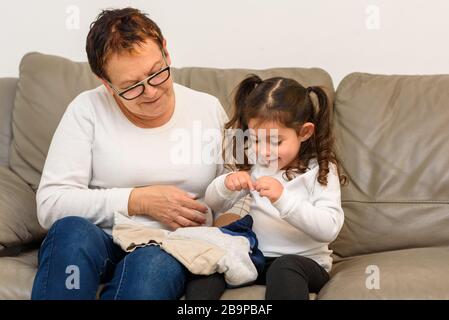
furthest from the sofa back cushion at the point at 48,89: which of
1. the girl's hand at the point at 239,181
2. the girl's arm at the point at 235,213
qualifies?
the girl's hand at the point at 239,181

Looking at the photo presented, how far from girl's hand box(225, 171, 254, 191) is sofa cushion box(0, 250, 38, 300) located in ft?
1.66

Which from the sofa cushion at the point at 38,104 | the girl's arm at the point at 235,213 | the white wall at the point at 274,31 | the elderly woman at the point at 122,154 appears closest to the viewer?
the elderly woman at the point at 122,154

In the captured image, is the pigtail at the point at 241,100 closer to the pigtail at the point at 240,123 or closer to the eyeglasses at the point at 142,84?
the pigtail at the point at 240,123

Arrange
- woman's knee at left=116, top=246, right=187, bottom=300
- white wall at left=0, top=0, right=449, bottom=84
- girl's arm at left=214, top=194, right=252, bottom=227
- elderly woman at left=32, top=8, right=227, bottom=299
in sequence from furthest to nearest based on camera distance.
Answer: white wall at left=0, top=0, right=449, bottom=84 → girl's arm at left=214, top=194, right=252, bottom=227 → elderly woman at left=32, top=8, right=227, bottom=299 → woman's knee at left=116, top=246, right=187, bottom=300

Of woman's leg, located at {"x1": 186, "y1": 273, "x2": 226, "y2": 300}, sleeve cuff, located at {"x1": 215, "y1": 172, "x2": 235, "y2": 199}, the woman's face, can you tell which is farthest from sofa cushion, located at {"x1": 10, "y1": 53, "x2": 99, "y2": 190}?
woman's leg, located at {"x1": 186, "y1": 273, "x2": 226, "y2": 300}

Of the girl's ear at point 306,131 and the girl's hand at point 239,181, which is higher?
the girl's ear at point 306,131

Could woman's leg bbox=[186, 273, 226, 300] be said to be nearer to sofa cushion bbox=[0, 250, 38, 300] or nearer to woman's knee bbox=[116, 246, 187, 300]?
woman's knee bbox=[116, 246, 187, 300]

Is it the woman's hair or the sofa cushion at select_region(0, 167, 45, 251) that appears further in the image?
the sofa cushion at select_region(0, 167, 45, 251)

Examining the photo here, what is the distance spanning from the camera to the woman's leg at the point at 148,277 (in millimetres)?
1320

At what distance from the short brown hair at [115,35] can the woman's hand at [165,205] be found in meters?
0.30

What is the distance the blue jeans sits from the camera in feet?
4.36

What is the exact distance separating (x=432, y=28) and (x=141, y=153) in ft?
3.75

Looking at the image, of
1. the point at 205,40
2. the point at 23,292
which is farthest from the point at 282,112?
the point at 205,40

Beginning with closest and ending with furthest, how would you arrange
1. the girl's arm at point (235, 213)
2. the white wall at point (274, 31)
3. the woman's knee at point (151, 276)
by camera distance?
the woman's knee at point (151, 276)
the girl's arm at point (235, 213)
the white wall at point (274, 31)
